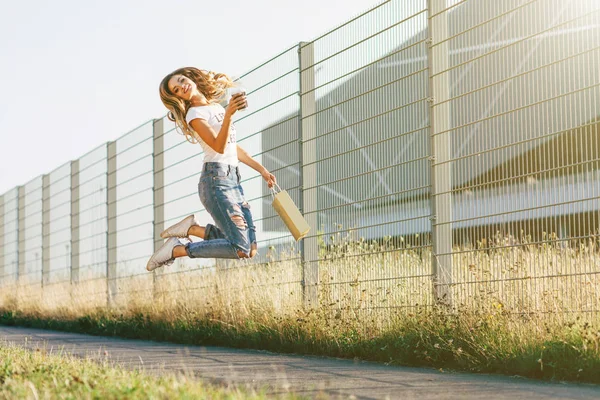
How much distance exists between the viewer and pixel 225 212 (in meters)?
6.51

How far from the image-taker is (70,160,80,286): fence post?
56.0 feet

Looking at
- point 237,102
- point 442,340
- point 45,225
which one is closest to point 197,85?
point 237,102

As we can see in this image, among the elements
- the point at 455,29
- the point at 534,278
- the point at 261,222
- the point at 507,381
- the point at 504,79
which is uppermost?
the point at 455,29

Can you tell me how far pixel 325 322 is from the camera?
27.2 feet

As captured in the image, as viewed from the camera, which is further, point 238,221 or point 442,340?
point 442,340

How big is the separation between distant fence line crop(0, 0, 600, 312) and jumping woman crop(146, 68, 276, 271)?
5.31ft

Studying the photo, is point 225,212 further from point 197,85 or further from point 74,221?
point 74,221

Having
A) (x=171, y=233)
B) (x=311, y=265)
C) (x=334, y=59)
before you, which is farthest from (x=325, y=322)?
(x=334, y=59)

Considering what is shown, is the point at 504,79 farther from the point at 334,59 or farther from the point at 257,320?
the point at 257,320

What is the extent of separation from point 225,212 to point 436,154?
2.07 m

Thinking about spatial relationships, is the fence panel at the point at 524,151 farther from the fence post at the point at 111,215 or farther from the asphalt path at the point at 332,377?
the fence post at the point at 111,215

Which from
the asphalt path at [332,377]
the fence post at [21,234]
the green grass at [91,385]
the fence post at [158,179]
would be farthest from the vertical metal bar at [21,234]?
the green grass at [91,385]

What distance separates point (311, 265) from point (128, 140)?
20.2 ft

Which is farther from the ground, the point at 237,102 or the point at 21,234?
the point at 21,234
